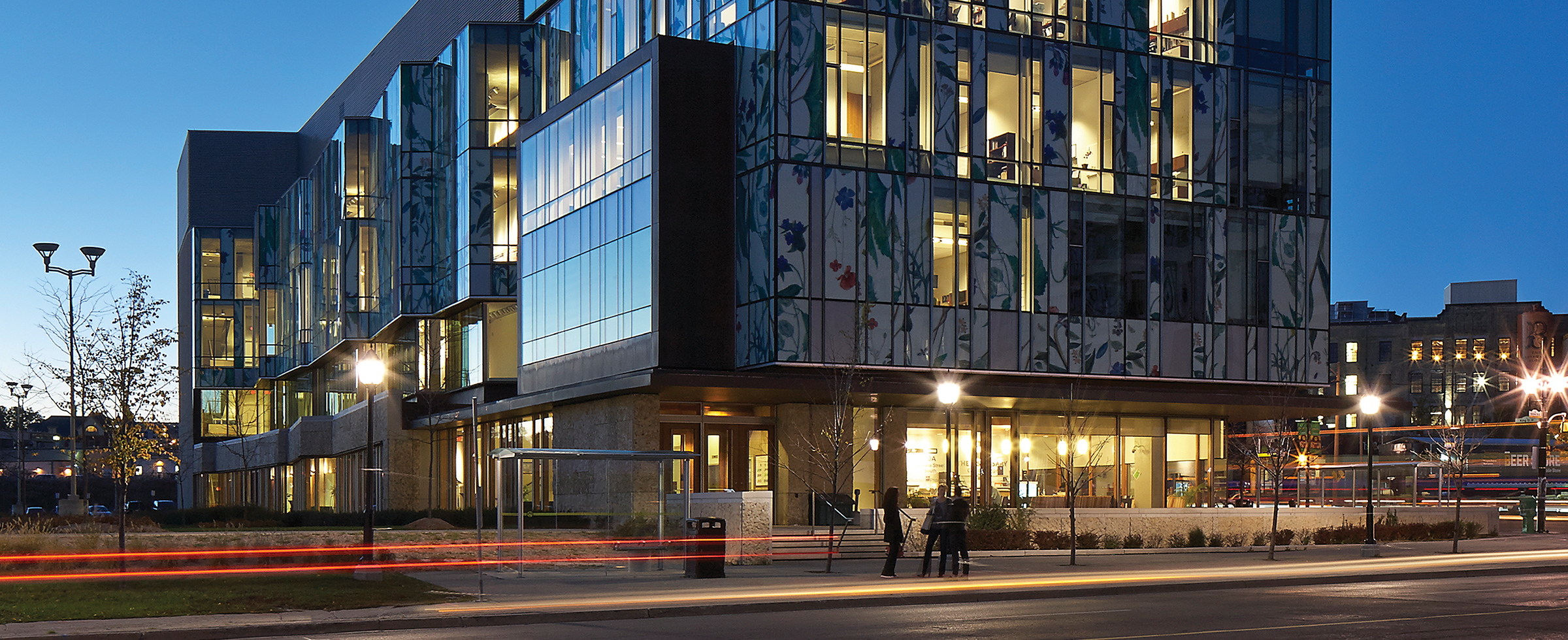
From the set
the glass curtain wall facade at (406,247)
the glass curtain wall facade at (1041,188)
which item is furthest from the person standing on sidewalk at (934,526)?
the glass curtain wall facade at (406,247)

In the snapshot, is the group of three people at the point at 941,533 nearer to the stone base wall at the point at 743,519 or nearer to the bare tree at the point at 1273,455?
the stone base wall at the point at 743,519

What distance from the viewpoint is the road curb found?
1791 cm

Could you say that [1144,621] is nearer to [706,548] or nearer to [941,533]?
[941,533]

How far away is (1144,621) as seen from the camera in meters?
19.0

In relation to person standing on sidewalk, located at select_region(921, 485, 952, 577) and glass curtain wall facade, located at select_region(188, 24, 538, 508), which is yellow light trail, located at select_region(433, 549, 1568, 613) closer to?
person standing on sidewalk, located at select_region(921, 485, 952, 577)

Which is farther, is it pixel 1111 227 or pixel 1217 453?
pixel 1217 453

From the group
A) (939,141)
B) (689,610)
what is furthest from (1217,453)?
(689,610)

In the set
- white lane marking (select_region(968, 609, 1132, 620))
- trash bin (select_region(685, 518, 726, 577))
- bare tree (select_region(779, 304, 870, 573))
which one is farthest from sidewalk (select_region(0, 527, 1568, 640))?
bare tree (select_region(779, 304, 870, 573))

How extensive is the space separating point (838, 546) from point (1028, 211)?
14950 mm

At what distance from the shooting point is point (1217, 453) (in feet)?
168

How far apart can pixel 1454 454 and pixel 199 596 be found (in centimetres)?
6297

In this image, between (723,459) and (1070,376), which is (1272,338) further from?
(723,459)

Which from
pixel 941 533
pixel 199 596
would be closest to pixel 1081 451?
pixel 941 533

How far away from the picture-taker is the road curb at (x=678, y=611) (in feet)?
58.7
